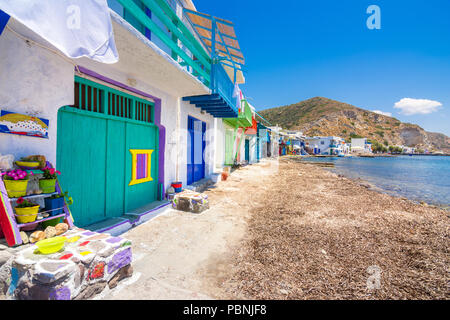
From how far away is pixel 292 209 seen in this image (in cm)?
680

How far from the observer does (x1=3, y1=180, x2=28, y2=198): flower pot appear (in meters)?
2.52

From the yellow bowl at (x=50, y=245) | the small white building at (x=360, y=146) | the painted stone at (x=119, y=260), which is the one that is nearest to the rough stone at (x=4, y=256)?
the yellow bowl at (x=50, y=245)

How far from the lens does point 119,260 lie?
8.96 feet

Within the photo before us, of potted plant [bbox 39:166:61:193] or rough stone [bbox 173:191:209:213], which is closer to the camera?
potted plant [bbox 39:166:61:193]

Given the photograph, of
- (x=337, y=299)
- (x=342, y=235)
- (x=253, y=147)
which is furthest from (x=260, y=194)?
(x=253, y=147)

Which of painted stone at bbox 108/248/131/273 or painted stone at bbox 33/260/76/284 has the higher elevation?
painted stone at bbox 33/260/76/284

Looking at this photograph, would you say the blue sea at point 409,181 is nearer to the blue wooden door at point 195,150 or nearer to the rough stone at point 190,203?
the blue wooden door at point 195,150

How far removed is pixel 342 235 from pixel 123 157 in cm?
539

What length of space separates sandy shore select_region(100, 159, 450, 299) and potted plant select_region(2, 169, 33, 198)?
164cm

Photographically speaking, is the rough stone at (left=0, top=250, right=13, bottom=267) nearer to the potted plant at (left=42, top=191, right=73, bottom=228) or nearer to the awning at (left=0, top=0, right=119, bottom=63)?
the potted plant at (left=42, top=191, right=73, bottom=228)

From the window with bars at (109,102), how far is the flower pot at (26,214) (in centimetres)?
208

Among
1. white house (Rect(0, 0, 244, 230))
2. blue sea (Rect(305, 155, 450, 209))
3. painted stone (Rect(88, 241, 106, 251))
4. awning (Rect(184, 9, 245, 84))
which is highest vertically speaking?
awning (Rect(184, 9, 245, 84))

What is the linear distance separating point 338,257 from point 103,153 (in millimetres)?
5026

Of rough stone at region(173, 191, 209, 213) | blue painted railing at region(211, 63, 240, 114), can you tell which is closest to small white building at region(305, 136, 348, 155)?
blue painted railing at region(211, 63, 240, 114)
